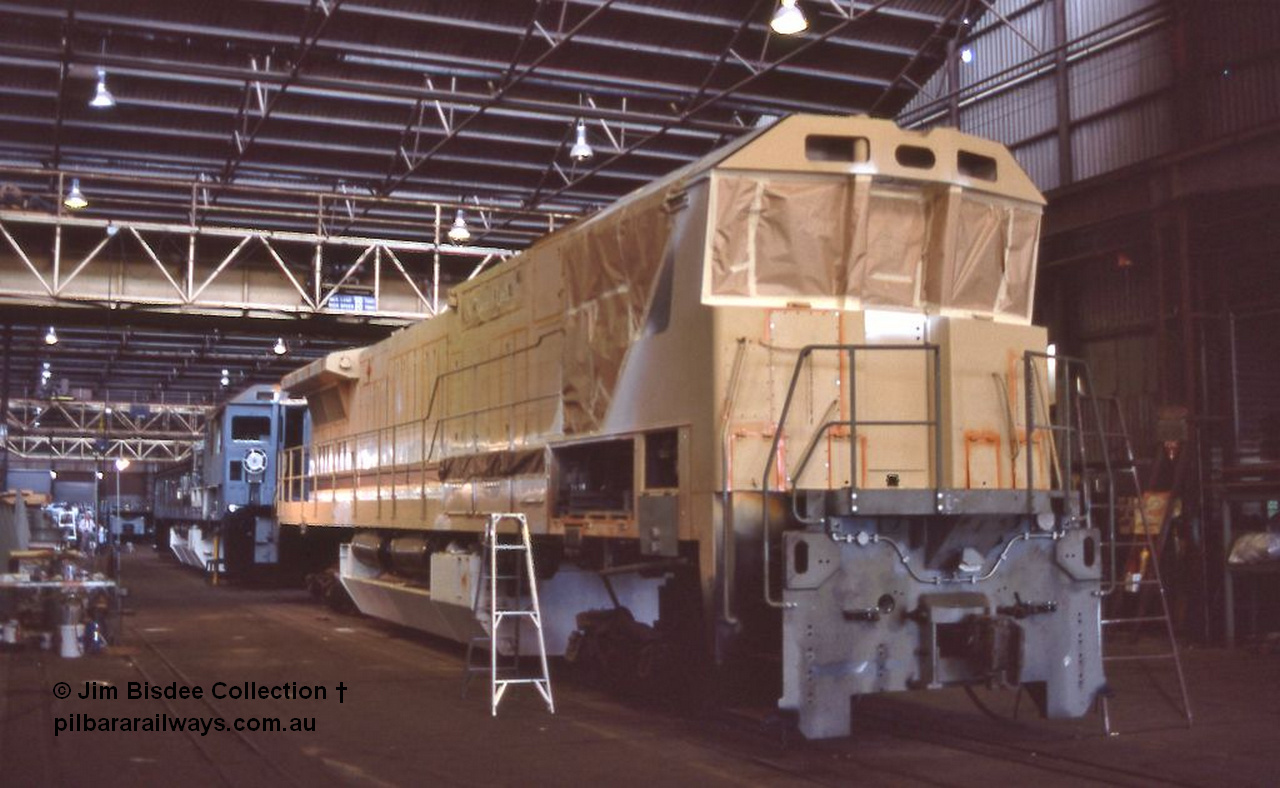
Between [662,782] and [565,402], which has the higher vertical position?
[565,402]

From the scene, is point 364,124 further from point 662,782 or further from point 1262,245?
point 662,782

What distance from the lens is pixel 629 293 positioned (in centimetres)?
937

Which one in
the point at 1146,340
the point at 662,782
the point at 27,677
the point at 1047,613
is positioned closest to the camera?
the point at 662,782

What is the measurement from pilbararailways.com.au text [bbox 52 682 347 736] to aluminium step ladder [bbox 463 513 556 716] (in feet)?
4.31

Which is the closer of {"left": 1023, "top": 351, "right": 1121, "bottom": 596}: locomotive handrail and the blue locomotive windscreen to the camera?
{"left": 1023, "top": 351, "right": 1121, "bottom": 596}: locomotive handrail

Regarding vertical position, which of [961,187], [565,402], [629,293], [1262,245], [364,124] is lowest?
[565,402]

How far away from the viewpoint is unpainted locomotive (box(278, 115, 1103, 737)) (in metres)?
7.71

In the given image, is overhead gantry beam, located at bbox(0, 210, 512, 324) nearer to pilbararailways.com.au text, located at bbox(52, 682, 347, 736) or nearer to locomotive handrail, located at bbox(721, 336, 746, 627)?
pilbararailways.com.au text, located at bbox(52, 682, 347, 736)

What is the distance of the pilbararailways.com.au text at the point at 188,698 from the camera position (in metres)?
8.64

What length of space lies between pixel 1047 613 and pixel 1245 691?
3.76m

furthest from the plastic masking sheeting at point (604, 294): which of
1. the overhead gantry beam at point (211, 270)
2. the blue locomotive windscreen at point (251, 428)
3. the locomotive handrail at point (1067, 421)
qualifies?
the blue locomotive windscreen at point (251, 428)

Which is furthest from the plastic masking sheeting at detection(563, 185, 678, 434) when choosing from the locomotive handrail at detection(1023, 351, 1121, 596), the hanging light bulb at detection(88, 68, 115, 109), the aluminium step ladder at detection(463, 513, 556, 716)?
the hanging light bulb at detection(88, 68, 115, 109)

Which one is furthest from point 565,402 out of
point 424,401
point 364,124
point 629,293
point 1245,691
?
point 364,124

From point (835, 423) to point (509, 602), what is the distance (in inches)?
174
